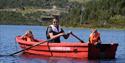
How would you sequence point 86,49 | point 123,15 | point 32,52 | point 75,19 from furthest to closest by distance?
1. point 75,19
2. point 123,15
3. point 32,52
4. point 86,49

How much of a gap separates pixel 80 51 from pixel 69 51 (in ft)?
2.63

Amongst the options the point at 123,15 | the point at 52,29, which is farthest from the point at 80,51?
the point at 123,15

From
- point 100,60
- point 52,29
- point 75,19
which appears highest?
point 52,29

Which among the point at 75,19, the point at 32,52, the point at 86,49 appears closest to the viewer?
the point at 86,49

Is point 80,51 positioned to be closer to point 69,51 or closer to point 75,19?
point 69,51

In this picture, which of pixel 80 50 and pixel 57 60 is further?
pixel 57 60

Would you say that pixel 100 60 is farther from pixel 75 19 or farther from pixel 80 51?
pixel 75 19

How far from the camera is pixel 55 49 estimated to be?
1174 inches

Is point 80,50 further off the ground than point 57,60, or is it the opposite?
point 80,50

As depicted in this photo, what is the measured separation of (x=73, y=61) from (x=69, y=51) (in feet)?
3.31

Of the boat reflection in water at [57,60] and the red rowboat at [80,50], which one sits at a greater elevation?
the red rowboat at [80,50]

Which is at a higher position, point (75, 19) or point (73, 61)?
point (73, 61)

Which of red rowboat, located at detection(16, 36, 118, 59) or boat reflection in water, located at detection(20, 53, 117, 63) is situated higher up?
red rowboat, located at detection(16, 36, 118, 59)

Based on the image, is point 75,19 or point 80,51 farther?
point 75,19
